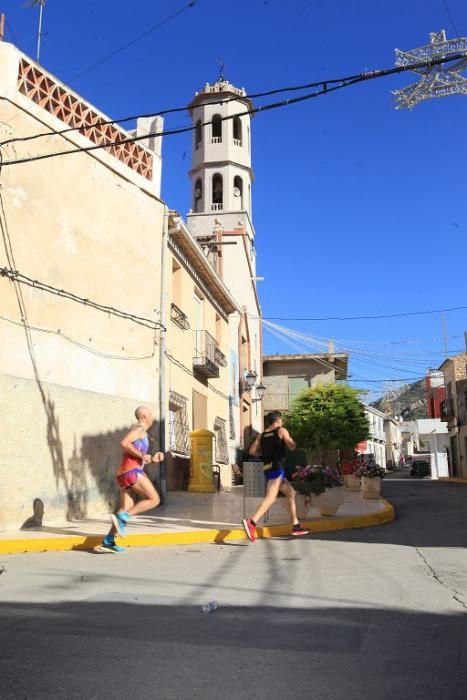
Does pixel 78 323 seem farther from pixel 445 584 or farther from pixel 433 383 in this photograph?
pixel 433 383

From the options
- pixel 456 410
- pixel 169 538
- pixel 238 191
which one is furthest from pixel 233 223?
pixel 169 538

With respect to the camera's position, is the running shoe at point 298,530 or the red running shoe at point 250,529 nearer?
the red running shoe at point 250,529

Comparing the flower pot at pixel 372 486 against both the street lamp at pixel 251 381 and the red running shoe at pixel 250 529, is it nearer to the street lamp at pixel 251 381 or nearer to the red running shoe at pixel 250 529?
the red running shoe at pixel 250 529

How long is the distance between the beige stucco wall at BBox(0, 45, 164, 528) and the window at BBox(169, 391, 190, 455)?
109 inches

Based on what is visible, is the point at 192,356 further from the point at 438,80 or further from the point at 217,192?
the point at 217,192

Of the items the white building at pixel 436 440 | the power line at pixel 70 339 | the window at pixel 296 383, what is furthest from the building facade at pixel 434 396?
the power line at pixel 70 339

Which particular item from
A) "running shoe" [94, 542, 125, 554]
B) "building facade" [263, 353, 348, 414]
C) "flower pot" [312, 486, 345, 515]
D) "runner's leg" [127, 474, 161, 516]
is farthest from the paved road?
"building facade" [263, 353, 348, 414]

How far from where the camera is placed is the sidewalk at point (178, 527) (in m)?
8.19

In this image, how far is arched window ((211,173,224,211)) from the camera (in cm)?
4356

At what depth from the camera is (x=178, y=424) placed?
53.6 feet

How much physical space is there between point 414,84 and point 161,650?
13.0 meters

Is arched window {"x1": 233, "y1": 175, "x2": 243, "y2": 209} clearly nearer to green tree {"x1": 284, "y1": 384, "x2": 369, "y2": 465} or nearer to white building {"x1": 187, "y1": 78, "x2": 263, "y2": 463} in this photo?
white building {"x1": 187, "y1": 78, "x2": 263, "y2": 463}

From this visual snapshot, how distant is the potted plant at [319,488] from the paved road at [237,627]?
3.09 metres

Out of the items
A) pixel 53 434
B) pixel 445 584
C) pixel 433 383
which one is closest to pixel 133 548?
pixel 53 434
